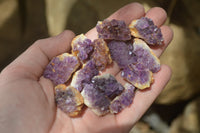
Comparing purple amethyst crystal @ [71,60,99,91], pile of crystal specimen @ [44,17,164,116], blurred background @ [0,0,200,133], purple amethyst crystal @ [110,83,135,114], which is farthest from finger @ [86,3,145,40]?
purple amethyst crystal @ [110,83,135,114]

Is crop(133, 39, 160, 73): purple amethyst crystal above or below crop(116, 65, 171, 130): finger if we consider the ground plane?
above

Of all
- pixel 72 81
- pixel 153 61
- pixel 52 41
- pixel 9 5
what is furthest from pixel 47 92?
pixel 9 5

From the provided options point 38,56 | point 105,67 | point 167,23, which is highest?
point 38,56

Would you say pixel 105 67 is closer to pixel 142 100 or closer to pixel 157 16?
pixel 142 100

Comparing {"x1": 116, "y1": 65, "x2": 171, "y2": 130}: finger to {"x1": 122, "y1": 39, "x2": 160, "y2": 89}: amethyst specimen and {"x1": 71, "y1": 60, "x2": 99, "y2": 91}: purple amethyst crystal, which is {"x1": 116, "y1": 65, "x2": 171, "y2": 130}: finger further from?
{"x1": 71, "y1": 60, "x2": 99, "y2": 91}: purple amethyst crystal

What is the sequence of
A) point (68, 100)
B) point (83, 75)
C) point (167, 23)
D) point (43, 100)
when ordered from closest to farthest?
1. point (43, 100)
2. point (68, 100)
3. point (83, 75)
4. point (167, 23)

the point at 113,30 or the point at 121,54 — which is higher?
the point at 113,30

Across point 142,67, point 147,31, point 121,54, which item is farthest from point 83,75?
point 147,31
